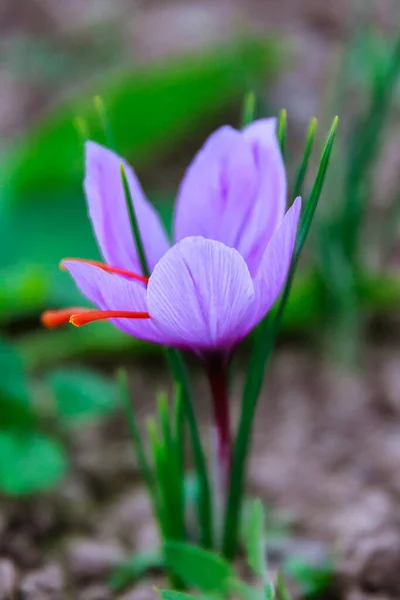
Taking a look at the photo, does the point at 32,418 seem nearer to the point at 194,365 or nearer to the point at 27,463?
the point at 27,463

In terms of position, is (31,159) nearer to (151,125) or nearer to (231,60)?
(151,125)

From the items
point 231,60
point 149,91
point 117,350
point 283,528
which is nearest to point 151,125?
point 149,91

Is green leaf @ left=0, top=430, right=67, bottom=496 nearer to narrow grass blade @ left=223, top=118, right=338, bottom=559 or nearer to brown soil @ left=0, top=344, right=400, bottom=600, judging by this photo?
brown soil @ left=0, top=344, right=400, bottom=600

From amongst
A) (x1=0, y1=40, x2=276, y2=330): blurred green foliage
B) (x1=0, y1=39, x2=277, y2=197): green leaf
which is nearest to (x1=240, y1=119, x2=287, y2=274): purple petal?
(x1=0, y1=40, x2=276, y2=330): blurred green foliage

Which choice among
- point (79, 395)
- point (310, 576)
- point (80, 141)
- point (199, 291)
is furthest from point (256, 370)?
point (80, 141)

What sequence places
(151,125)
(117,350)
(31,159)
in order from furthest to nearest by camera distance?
(151,125) < (31,159) < (117,350)

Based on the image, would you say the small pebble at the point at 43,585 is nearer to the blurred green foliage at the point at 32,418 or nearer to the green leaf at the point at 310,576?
the blurred green foliage at the point at 32,418

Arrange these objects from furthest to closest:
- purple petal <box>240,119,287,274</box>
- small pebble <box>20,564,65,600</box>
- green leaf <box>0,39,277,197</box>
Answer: green leaf <box>0,39,277,197</box>, small pebble <box>20,564,65,600</box>, purple petal <box>240,119,287,274</box>
